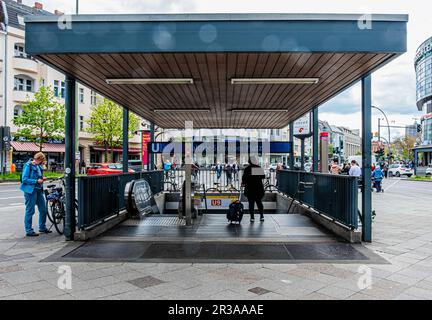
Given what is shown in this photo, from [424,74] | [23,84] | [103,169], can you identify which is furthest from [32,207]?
[424,74]

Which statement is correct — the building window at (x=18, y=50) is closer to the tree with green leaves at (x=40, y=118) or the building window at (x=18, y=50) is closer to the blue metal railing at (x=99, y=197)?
the tree with green leaves at (x=40, y=118)

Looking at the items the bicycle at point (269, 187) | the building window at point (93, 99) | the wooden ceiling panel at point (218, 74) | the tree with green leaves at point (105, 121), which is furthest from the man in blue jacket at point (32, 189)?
the building window at point (93, 99)

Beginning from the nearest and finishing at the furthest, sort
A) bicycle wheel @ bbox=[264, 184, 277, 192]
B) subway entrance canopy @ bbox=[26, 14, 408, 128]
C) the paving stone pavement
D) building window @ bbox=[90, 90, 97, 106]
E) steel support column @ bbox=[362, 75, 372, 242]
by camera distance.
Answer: the paving stone pavement → subway entrance canopy @ bbox=[26, 14, 408, 128] → steel support column @ bbox=[362, 75, 372, 242] → bicycle wheel @ bbox=[264, 184, 277, 192] → building window @ bbox=[90, 90, 97, 106]

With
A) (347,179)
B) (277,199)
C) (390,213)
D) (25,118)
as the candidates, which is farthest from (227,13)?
(25,118)

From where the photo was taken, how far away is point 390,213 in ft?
40.1

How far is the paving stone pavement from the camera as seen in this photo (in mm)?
4566

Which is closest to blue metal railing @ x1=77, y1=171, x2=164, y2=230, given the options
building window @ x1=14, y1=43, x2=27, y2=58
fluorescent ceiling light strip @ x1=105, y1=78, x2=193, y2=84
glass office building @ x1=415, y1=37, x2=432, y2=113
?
fluorescent ceiling light strip @ x1=105, y1=78, x2=193, y2=84

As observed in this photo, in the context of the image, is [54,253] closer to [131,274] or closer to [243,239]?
[131,274]

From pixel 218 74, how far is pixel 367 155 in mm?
3533

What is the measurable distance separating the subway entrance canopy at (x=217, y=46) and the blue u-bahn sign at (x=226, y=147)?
2321 millimetres

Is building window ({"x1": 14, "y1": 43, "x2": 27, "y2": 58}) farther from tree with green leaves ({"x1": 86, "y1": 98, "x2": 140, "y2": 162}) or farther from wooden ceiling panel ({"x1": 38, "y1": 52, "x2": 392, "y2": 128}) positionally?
wooden ceiling panel ({"x1": 38, "y1": 52, "x2": 392, "y2": 128})

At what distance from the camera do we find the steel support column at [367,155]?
751cm

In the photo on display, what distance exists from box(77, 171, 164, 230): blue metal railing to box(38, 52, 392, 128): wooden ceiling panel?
2.18 metres

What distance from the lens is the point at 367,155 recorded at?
765 centimetres
